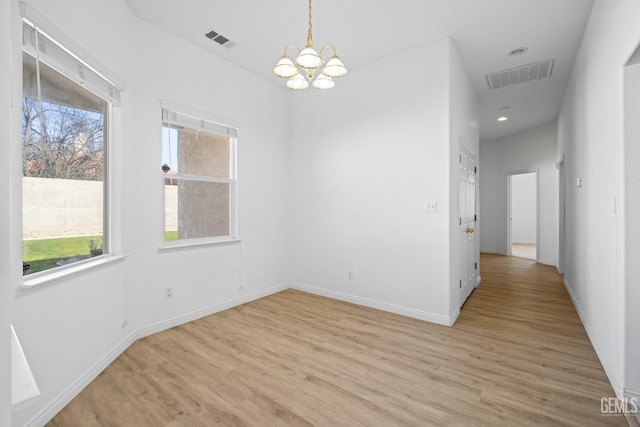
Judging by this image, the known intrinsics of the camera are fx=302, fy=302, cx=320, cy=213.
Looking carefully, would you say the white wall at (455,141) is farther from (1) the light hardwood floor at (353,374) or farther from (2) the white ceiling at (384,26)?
(1) the light hardwood floor at (353,374)

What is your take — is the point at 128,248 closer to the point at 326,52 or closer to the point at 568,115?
the point at 326,52

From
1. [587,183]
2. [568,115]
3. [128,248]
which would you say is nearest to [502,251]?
[568,115]

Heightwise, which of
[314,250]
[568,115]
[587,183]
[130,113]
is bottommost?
[314,250]

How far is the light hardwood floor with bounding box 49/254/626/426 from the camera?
189cm

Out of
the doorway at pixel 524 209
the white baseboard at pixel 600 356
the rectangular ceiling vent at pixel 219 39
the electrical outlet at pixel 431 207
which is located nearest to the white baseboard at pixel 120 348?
the electrical outlet at pixel 431 207

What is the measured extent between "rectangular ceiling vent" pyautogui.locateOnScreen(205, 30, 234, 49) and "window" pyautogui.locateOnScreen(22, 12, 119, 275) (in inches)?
48.0

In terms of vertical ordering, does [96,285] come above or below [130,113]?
below

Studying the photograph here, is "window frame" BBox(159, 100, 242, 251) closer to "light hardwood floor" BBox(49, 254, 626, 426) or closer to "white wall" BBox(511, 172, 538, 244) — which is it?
"light hardwood floor" BBox(49, 254, 626, 426)

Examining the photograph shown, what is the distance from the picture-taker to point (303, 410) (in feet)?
6.37

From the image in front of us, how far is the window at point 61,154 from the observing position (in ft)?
6.19

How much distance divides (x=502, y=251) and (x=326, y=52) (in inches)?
286

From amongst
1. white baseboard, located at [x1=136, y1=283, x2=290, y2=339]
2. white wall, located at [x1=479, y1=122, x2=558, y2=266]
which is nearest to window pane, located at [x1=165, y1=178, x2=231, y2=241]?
white baseboard, located at [x1=136, y1=283, x2=290, y2=339]

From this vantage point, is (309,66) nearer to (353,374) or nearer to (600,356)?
(353,374)

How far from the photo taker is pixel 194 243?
352 cm
